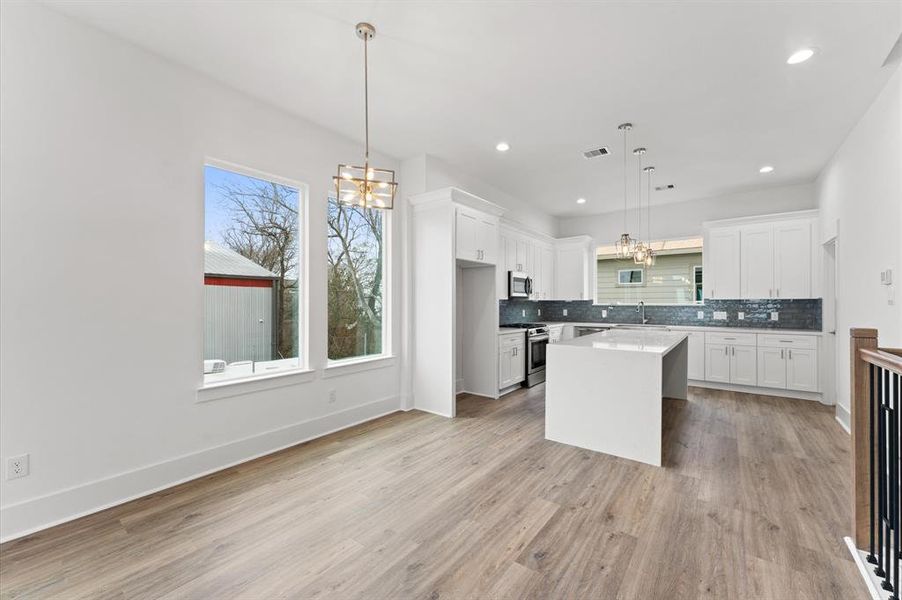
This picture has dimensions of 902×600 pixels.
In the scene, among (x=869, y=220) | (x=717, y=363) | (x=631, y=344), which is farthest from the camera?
(x=717, y=363)

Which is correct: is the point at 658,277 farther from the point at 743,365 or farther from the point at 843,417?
the point at 843,417

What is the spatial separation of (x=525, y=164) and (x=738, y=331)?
4051 millimetres

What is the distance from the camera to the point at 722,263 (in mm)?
→ 6059

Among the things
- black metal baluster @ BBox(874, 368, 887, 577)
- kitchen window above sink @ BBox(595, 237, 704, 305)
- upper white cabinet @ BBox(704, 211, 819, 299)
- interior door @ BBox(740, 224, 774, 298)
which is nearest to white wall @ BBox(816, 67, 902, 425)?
upper white cabinet @ BBox(704, 211, 819, 299)

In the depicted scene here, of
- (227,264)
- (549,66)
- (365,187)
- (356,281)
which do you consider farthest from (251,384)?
(549,66)

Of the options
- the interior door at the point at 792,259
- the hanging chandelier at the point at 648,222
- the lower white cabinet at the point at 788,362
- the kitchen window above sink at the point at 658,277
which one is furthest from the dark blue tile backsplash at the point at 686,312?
the hanging chandelier at the point at 648,222

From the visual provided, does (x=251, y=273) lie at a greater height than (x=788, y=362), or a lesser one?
greater

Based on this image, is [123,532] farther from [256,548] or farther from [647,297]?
[647,297]

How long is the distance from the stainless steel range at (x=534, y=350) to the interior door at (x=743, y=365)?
2.74 meters

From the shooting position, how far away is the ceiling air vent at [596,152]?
447 cm

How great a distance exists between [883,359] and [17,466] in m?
4.51

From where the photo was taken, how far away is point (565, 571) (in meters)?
1.96

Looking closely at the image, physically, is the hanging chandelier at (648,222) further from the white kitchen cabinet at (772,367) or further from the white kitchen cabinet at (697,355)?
the white kitchen cabinet at (772,367)

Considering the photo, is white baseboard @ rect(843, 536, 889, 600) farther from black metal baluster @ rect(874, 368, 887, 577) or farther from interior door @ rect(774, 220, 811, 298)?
interior door @ rect(774, 220, 811, 298)
